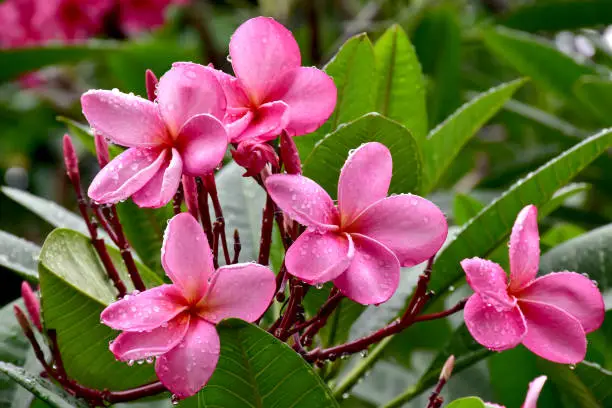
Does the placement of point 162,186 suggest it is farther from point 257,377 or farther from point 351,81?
point 351,81

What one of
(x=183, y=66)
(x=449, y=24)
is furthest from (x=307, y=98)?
(x=449, y=24)

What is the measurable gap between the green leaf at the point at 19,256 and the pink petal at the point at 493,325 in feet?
→ 1.41

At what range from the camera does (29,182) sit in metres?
2.77

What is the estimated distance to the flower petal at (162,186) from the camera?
0.61 meters

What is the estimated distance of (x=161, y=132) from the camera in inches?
25.7

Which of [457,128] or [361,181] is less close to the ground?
[361,181]

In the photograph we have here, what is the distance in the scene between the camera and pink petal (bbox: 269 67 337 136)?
2.25 ft

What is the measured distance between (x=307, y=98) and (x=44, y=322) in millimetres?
282

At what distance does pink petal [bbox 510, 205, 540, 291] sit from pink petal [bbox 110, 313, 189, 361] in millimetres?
257

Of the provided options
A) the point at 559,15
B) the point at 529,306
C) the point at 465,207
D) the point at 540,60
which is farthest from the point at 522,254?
the point at 559,15

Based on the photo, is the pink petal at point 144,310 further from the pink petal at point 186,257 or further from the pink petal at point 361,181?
the pink petal at point 361,181

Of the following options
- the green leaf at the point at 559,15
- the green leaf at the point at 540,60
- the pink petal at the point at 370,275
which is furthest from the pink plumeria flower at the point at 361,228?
the green leaf at the point at 559,15

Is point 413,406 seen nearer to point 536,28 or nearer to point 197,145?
point 197,145

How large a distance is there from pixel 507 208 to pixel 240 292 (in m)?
0.36
